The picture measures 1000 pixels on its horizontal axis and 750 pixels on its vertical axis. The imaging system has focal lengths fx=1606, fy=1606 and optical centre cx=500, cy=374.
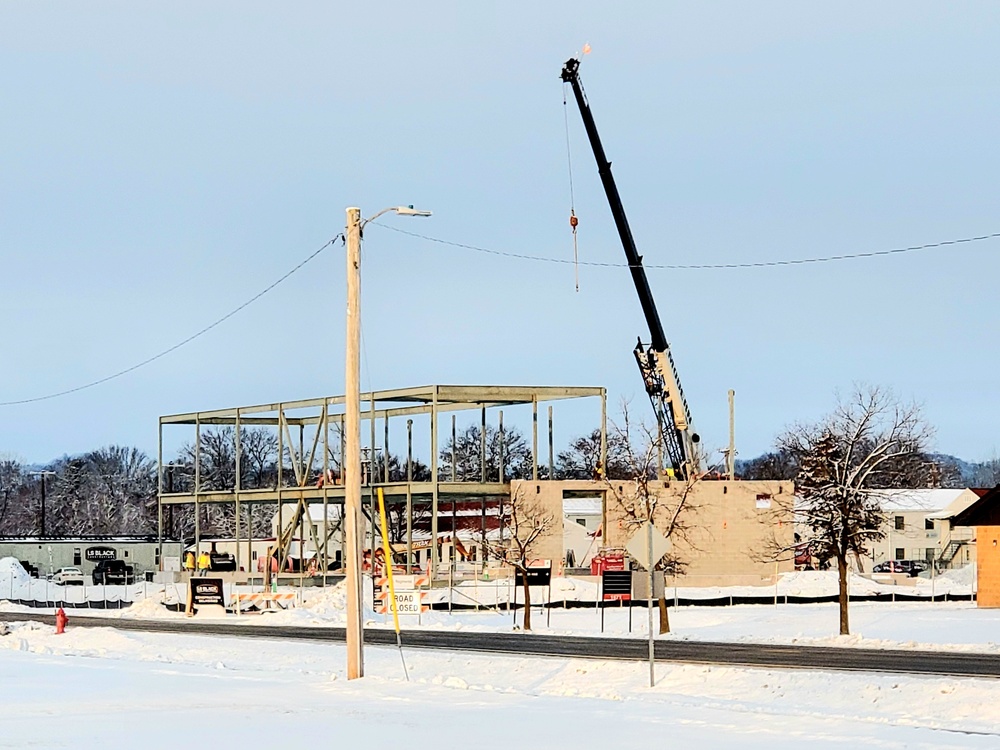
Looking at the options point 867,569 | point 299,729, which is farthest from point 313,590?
point 867,569

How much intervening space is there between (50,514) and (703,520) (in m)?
122

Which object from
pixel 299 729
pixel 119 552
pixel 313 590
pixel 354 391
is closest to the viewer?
pixel 299 729

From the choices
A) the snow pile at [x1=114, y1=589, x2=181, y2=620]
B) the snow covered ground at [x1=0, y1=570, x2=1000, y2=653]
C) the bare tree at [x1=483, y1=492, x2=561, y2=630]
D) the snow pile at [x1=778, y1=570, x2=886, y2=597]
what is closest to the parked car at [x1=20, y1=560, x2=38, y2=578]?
the snow covered ground at [x1=0, y1=570, x2=1000, y2=653]

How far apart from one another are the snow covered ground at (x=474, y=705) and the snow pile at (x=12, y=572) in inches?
2151

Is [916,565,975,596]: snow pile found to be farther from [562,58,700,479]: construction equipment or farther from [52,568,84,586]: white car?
[52,568,84,586]: white car

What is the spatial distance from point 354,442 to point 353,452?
19cm

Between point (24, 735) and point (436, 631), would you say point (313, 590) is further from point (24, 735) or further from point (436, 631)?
point (24, 735)

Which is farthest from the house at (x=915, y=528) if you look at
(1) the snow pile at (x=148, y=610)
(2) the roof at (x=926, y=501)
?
(1) the snow pile at (x=148, y=610)

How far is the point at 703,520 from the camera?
6956 cm

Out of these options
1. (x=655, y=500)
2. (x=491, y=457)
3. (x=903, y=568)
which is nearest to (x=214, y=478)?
(x=491, y=457)

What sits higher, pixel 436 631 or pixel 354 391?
pixel 354 391

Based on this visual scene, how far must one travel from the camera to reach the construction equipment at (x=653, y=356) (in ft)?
216

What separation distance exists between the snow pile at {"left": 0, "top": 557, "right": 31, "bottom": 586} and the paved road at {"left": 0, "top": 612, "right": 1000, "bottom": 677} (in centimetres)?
4060

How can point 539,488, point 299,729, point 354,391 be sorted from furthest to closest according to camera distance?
point 539,488, point 354,391, point 299,729
